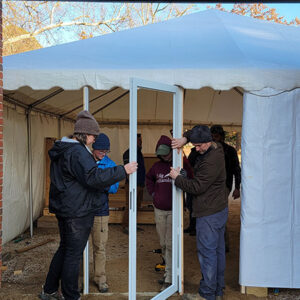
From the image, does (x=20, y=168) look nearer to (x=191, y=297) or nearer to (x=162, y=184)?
(x=162, y=184)

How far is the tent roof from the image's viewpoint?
12.8ft

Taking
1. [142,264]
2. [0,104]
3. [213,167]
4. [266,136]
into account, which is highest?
[0,104]

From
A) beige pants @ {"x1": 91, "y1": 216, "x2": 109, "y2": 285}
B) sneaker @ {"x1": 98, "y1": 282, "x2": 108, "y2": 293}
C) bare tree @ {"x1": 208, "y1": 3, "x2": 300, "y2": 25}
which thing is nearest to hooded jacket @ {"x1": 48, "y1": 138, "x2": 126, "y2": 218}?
beige pants @ {"x1": 91, "y1": 216, "x2": 109, "y2": 285}

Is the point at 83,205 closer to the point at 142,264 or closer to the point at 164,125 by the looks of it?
the point at 142,264

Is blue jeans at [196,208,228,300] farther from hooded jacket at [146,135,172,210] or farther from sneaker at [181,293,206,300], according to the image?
hooded jacket at [146,135,172,210]

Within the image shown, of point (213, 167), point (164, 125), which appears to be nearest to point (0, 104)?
point (213, 167)

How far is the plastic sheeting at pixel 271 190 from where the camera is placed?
3914 millimetres

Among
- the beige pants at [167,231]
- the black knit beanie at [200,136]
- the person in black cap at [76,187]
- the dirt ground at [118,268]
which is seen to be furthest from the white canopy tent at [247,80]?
the person in black cap at [76,187]

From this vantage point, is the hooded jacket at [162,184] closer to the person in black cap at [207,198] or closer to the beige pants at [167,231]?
the beige pants at [167,231]

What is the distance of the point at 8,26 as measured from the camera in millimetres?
18906

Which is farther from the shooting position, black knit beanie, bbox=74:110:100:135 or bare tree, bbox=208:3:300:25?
bare tree, bbox=208:3:300:25

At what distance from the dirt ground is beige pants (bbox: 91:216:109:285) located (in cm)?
20

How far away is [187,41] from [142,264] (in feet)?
10.5

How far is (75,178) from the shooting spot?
3.27 meters
